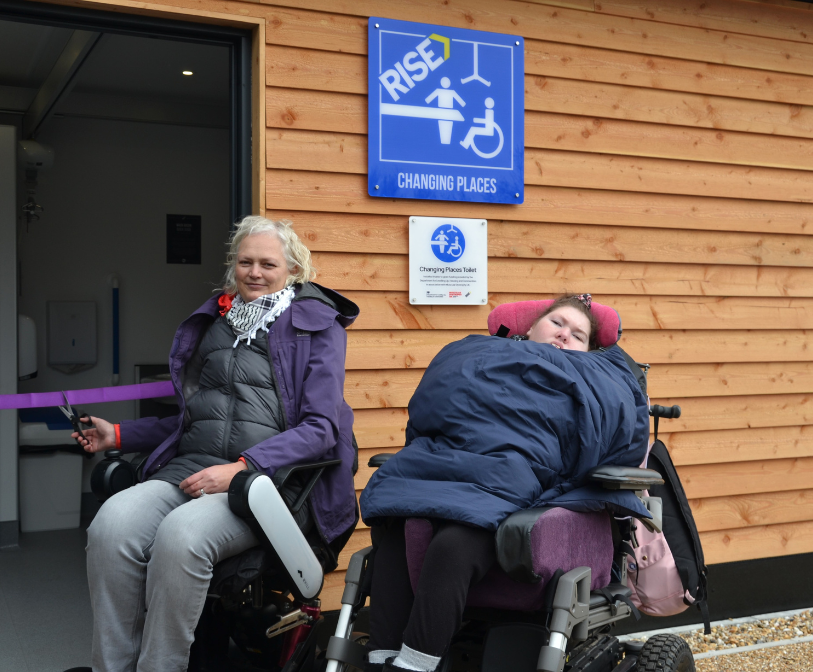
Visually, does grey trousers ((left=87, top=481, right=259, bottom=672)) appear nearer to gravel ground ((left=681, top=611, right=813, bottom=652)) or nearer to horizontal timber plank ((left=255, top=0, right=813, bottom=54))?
horizontal timber plank ((left=255, top=0, right=813, bottom=54))

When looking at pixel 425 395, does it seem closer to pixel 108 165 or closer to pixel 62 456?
pixel 62 456

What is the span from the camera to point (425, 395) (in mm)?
2246

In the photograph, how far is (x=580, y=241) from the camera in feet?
11.6

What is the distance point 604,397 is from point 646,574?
2.18 ft

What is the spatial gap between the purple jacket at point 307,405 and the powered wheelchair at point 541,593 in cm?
37

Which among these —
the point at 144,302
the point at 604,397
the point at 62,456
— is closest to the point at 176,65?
the point at 144,302

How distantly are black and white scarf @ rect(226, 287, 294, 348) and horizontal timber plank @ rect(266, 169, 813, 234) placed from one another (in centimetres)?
53

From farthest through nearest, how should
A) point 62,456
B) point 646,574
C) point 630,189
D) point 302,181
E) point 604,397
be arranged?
point 62,456
point 630,189
point 302,181
point 646,574
point 604,397

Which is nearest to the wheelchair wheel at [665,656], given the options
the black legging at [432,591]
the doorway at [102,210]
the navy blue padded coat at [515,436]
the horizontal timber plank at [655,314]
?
the navy blue padded coat at [515,436]

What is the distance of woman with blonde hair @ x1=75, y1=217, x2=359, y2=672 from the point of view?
85.7 inches

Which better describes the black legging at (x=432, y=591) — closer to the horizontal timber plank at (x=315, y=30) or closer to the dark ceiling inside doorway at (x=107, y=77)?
the horizontal timber plank at (x=315, y=30)

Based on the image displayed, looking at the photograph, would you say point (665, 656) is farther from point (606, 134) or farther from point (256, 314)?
point (606, 134)

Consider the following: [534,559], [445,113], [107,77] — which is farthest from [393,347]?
[107,77]

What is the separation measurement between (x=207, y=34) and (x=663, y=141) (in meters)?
1.99
